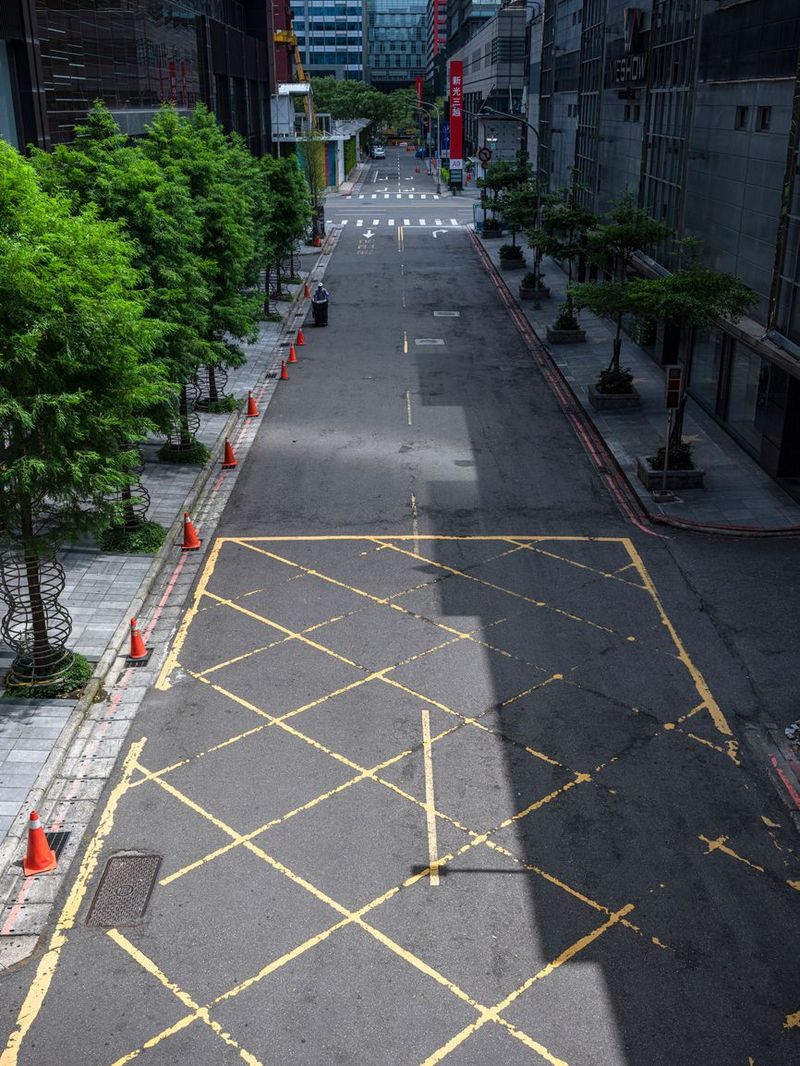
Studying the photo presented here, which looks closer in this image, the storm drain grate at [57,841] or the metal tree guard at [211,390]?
the storm drain grate at [57,841]

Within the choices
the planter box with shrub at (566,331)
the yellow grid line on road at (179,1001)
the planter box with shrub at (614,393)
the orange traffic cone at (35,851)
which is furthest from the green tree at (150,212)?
the planter box with shrub at (566,331)

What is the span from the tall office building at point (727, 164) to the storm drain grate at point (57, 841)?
1846 centimetres

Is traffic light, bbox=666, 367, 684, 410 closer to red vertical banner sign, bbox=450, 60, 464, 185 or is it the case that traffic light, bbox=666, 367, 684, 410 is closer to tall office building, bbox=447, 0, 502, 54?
red vertical banner sign, bbox=450, 60, 464, 185

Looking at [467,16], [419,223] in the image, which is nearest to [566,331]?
[419,223]

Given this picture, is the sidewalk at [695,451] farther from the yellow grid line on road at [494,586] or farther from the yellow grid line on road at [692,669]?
the yellow grid line on road at [494,586]

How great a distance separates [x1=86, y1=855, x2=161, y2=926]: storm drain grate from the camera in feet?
39.1

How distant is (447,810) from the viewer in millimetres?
13836

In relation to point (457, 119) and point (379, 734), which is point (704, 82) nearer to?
point (379, 734)

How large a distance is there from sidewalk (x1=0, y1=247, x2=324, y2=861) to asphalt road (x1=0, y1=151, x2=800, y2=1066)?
3.84 feet

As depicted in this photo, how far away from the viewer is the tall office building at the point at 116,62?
2545cm

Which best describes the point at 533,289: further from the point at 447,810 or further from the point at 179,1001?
the point at 179,1001

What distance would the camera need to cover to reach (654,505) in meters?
24.8

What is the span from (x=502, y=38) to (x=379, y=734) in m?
116

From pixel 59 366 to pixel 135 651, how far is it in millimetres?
5548
